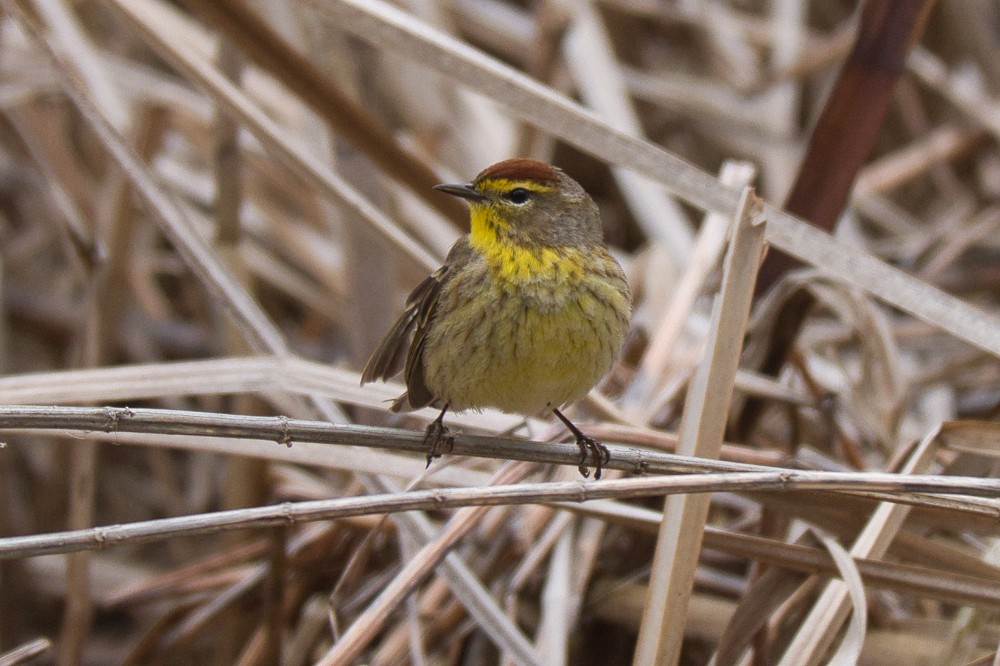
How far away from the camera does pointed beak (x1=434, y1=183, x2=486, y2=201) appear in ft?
7.88

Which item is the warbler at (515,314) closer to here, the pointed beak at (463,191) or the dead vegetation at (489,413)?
the pointed beak at (463,191)

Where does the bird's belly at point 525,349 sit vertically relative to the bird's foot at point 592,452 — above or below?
above

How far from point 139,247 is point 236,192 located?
129cm

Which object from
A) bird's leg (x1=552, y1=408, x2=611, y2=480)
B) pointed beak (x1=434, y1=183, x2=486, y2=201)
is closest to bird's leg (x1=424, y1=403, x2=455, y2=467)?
bird's leg (x1=552, y1=408, x2=611, y2=480)

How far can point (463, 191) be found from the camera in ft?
7.98

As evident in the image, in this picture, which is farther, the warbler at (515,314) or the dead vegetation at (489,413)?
the warbler at (515,314)

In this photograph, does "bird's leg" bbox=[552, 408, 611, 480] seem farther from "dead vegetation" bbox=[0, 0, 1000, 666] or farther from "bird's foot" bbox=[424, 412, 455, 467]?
"bird's foot" bbox=[424, 412, 455, 467]

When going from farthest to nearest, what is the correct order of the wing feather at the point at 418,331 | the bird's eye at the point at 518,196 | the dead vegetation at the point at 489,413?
the bird's eye at the point at 518,196
the wing feather at the point at 418,331
the dead vegetation at the point at 489,413

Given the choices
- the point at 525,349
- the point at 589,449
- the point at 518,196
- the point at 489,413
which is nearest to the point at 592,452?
the point at 589,449

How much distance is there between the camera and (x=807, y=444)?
3010 millimetres

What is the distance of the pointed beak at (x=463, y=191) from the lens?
240 centimetres

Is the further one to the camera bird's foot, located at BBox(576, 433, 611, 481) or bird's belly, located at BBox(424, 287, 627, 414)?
bird's belly, located at BBox(424, 287, 627, 414)

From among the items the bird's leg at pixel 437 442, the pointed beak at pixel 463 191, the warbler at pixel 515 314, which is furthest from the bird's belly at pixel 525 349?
the pointed beak at pixel 463 191

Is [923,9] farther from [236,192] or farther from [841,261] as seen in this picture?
[236,192]
